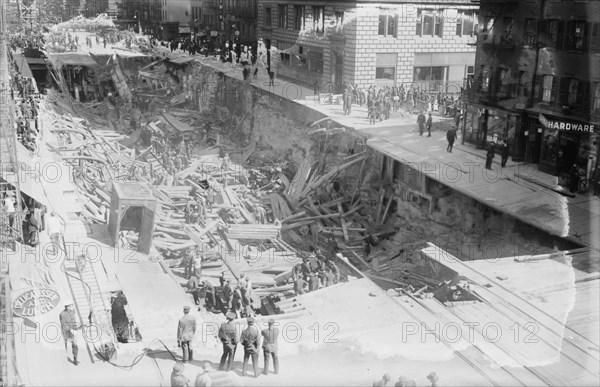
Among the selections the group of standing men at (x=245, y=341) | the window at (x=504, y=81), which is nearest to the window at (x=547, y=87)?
the window at (x=504, y=81)

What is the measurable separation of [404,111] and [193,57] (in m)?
29.1

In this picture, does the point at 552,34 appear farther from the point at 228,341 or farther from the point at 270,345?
the point at 228,341

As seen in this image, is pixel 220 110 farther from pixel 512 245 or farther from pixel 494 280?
pixel 494 280

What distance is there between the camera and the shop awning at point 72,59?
219ft

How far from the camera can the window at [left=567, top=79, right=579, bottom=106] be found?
3133cm

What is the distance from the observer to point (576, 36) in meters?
31.1

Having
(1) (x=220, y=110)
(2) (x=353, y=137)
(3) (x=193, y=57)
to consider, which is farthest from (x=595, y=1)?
(3) (x=193, y=57)

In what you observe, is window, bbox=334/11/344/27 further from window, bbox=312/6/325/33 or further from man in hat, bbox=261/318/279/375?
man in hat, bbox=261/318/279/375

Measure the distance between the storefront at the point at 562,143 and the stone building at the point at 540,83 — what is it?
0.04 metres

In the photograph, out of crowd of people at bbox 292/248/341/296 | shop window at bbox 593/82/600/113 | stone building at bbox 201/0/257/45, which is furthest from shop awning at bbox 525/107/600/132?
stone building at bbox 201/0/257/45

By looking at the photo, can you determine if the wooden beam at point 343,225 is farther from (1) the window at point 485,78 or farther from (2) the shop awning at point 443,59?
(2) the shop awning at point 443,59

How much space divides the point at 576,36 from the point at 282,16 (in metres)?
34.6

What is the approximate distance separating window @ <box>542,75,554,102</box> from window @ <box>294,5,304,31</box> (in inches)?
1114

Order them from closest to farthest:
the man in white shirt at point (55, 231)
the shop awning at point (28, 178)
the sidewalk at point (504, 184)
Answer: the man in white shirt at point (55, 231) → the shop awning at point (28, 178) → the sidewalk at point (504, 184)
